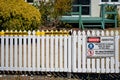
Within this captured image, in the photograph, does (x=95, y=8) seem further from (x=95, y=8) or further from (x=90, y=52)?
(x=90, y=52)

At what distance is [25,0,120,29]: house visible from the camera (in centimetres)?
2362

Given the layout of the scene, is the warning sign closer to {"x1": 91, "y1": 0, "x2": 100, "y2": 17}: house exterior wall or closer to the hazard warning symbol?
the hazard warning symbol

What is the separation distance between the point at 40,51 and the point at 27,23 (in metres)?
5.97

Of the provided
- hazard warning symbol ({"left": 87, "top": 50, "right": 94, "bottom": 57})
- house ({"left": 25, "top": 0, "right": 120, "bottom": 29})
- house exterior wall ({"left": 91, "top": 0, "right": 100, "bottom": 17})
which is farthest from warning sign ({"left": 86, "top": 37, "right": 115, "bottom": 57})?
house exterior wall ({"left": 91, "top": 0, "right": 100, "bottom": 17})

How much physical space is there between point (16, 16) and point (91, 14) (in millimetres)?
9952

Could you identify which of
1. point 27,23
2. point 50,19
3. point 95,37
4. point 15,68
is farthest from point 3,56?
point 50,19

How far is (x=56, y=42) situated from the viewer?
36.9 feet

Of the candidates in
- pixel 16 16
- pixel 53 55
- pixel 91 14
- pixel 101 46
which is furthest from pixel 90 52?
pixel 91 14

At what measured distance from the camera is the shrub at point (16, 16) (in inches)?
658

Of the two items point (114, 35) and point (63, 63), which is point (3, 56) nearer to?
point (63, 63)

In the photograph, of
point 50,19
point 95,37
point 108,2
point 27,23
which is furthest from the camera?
point 108,2

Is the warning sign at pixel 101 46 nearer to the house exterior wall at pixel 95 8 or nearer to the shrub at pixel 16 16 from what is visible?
the shrub at pixel 16 16

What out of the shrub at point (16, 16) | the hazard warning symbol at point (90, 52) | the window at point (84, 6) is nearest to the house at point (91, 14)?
the window at point (84, 6)

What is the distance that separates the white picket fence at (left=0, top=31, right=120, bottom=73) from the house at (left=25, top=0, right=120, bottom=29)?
473 inches
